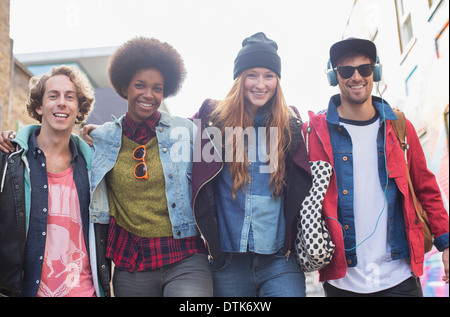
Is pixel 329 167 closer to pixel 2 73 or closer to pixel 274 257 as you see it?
pixel 274 257

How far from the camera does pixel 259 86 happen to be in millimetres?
3158

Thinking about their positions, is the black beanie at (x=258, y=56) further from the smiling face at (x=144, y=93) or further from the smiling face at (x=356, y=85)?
the smiling face at (x=144, y=93)

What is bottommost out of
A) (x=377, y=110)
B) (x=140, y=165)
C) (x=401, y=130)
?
(x=140, y=165)

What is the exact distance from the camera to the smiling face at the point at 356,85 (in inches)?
124

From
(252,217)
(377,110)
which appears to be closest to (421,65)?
(377,110)

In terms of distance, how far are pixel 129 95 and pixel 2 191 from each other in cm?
114

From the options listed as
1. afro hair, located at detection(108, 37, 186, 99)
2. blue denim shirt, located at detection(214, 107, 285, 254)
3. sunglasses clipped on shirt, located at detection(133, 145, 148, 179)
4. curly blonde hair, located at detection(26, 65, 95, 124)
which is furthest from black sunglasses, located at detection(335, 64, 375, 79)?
curly blonde hair, located at detection(26, 65, 95, 124)

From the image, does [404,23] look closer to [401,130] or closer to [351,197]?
[401,130]

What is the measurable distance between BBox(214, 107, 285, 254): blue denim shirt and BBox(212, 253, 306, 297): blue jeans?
0.09 m

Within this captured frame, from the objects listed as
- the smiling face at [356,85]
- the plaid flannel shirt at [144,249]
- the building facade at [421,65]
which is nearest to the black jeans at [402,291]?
the plaid flannel shirt at [144,249]

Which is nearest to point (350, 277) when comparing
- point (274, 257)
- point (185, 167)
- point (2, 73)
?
point (274, 257)

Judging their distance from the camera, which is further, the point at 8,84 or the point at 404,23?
the point at 404,23

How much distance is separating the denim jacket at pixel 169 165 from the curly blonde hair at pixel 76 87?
217mm

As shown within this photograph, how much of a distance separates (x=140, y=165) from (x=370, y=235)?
1.74 m
